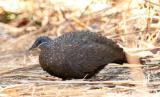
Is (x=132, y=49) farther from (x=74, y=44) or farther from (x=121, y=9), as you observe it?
(x=121, y=9)

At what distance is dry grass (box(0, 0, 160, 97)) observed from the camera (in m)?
4.70

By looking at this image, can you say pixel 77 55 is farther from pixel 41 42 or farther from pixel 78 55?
pixel 41 42

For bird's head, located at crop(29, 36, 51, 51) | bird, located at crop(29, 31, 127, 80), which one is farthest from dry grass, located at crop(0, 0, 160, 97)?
bird's head, located at crop(29, 36, 51, 51)

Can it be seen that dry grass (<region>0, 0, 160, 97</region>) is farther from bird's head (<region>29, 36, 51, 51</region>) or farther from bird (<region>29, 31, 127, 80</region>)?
bird's head (<region>29, 36, 51, 51</region>)

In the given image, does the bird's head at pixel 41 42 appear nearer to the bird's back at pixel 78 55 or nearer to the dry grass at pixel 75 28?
the bird's back at pixel 78 55

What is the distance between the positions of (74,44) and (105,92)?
741 millimetres

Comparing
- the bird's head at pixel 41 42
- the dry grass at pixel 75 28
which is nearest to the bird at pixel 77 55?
the bird's head at pixel 41 42

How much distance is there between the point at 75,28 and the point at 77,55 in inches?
132

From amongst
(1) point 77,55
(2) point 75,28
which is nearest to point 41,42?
(1) point 77,55

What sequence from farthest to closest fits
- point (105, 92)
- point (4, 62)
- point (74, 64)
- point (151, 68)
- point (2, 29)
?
point (2, 29)
point (4, 62)
point (151, 68)
point (74, 64)
point (105, 92)

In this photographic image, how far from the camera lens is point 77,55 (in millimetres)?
5156


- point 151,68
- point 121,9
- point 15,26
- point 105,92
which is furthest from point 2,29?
point 105,92

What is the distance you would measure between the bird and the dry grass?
0.15 meters

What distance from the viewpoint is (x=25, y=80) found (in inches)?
205
